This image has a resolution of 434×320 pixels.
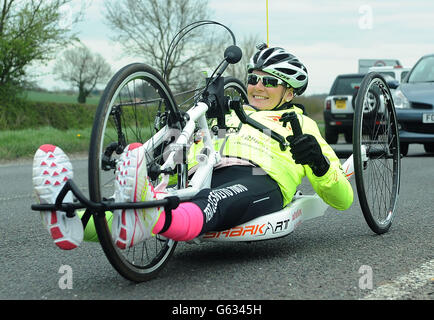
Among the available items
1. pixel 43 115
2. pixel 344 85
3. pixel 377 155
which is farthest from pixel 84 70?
pixel 377 155

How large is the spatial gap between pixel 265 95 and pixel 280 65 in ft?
0.65

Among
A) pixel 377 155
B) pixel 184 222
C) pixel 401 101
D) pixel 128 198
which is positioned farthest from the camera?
pixel 401 101

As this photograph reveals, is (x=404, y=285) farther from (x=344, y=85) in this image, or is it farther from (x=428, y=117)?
(x=344, y=85)

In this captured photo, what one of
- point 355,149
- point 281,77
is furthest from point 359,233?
point 281,77

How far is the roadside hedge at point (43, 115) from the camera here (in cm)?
2552

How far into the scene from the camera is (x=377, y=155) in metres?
4.62

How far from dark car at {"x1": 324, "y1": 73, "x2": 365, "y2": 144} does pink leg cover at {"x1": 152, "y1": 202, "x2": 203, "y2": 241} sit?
14528 millimetres

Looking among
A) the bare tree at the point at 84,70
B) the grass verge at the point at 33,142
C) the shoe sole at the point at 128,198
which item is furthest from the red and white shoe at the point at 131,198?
the bare tree at the point at 84,70

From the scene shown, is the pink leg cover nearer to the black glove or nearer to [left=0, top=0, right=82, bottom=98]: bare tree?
the black glove

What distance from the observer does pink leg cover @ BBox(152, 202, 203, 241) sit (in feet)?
9.75

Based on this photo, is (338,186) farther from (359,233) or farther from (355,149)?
(359,233)
